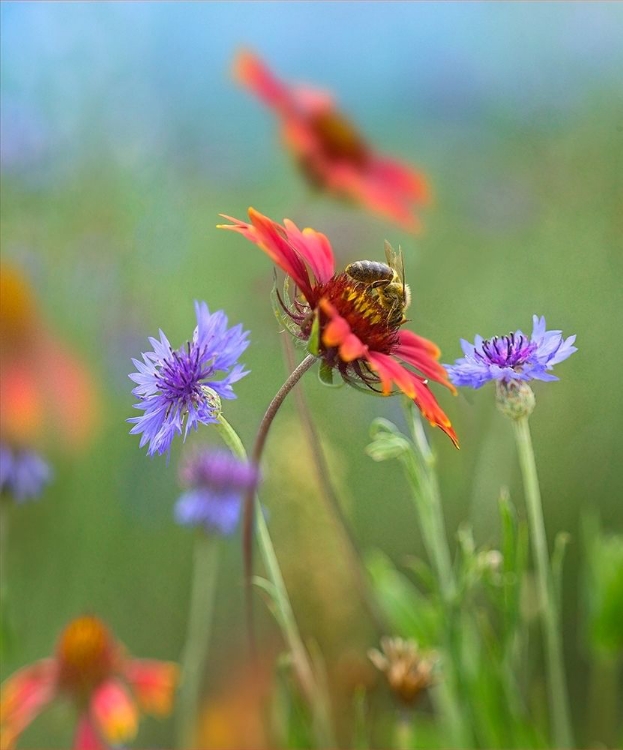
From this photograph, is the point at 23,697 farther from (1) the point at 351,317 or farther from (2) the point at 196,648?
(1) the point at 351,317

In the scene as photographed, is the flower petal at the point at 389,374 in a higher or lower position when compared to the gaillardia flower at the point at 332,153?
lower

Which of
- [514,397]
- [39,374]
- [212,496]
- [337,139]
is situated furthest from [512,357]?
[337,139]

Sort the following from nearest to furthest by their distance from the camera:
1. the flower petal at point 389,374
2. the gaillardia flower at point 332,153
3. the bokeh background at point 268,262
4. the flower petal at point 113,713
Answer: the flower petal at point 389,374, the flower petal at point 113,713, the bokeh background at point 268,262, the gaillardia flower at point 332,153

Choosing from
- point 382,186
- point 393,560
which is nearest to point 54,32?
point 382,186

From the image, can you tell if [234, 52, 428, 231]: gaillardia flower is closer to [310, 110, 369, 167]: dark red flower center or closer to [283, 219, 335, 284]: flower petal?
[310, 110, 369, 167]: dark red flower center

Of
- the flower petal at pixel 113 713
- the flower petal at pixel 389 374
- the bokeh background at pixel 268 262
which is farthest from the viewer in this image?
the bokeh background at pixel 268 262

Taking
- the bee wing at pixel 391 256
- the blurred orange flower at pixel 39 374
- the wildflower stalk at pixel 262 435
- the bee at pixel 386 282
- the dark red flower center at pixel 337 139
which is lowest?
the wildflower stalk at pixel 262 435

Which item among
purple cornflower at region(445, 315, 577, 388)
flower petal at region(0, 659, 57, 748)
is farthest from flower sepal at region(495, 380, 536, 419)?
flower petal at region(0, 659, 57, 748)

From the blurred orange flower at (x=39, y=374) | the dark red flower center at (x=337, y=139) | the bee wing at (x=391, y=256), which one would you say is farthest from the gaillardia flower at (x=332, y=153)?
the bee wing at (x=391, y=256)

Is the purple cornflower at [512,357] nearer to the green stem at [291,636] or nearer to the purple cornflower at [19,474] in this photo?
the green stem at [291,636]
